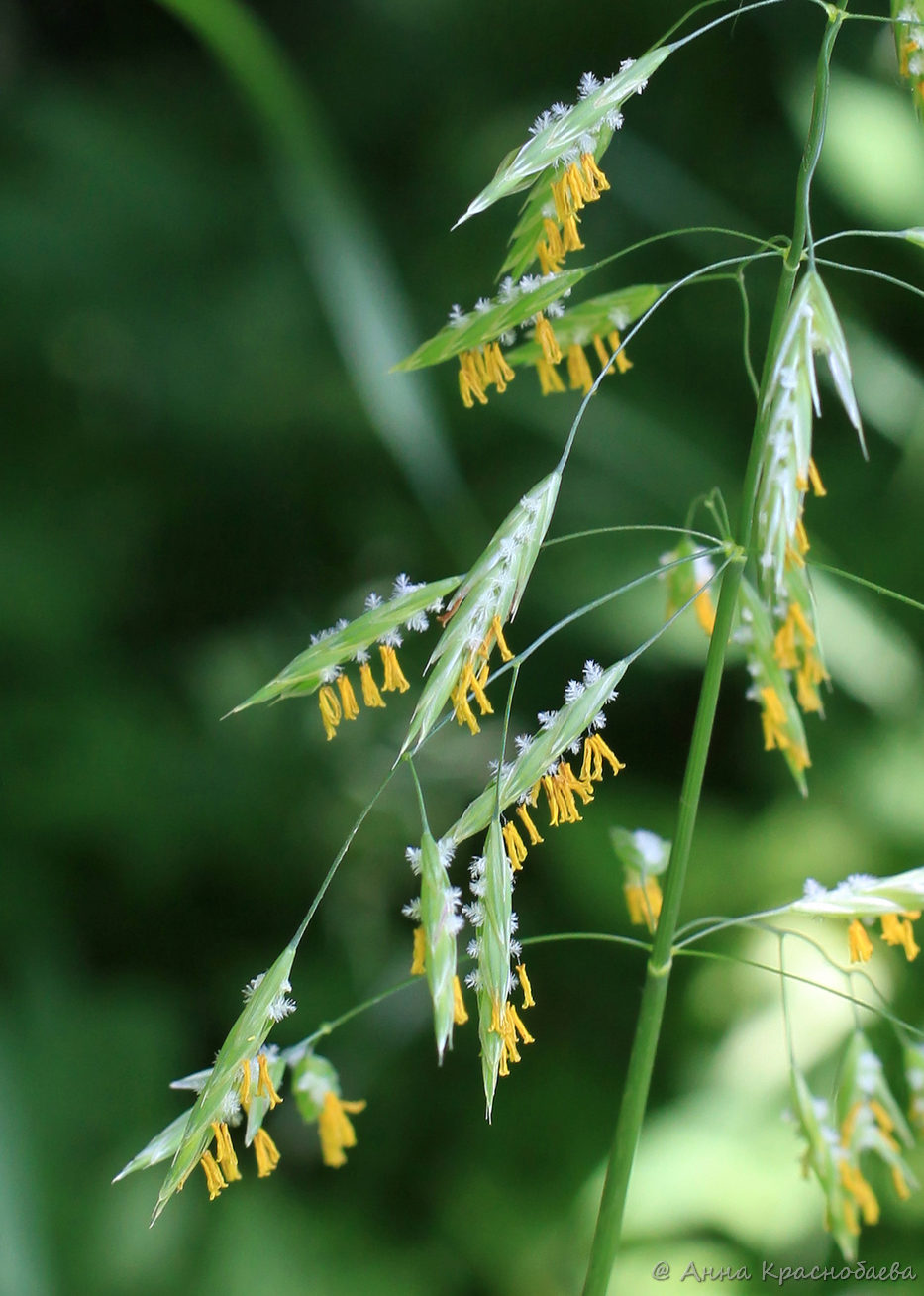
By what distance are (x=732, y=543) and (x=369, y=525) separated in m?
2.23

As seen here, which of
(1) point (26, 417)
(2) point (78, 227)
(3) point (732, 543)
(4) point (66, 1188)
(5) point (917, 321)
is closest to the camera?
(3) point (732, 543)

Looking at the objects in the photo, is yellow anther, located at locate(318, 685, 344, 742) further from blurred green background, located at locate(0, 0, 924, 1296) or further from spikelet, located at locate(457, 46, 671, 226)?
blurred green background, located at locate(0, 0, 924, 1296)

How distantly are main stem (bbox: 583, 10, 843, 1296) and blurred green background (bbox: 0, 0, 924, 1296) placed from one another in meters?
1.31

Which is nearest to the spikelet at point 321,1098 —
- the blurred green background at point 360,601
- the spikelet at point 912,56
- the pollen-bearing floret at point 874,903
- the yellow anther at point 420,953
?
the yellow anther at point 420,953

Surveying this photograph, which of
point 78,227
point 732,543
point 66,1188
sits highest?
point 78,227

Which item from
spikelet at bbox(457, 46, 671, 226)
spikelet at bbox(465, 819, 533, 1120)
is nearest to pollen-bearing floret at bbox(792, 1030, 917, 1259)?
spikelet at bbox(465, 819, 533, 1120)

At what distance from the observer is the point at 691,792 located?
85 cm

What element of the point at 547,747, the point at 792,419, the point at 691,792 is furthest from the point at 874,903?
the point at 792,419

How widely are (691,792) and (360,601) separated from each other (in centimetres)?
194

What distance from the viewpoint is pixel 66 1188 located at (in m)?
2.33

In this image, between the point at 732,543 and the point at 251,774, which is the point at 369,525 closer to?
the point at 251,774

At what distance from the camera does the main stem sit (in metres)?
0.80

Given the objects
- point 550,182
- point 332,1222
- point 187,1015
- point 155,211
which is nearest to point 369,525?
point 155,211

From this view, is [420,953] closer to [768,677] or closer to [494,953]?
[494,953]
